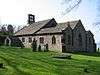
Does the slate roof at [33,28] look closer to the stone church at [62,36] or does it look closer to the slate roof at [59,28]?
the stone church at [62,36]

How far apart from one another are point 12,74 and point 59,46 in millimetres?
30583

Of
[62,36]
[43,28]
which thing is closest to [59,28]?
[62,36]

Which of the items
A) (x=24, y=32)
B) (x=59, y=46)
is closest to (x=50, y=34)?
(x=59, y=46)

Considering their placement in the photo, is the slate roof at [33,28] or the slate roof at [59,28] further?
the slate roof at [33,28]

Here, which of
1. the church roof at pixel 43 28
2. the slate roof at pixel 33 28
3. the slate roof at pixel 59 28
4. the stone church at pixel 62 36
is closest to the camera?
the stone church at pixel 62 36

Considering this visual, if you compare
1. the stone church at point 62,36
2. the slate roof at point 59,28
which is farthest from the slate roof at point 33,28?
the slate roof at point 59,28

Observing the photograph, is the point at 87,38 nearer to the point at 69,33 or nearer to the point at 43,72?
the point at 69,33

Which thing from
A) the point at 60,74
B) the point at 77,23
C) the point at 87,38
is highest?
the point at 77,23

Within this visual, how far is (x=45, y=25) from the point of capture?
5600 centimetres

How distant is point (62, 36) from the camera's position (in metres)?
47.1

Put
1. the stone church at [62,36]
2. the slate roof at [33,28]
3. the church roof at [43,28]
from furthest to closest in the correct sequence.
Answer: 1. the slate roof at [33,28]
2. the church roof at [43,28]
3. the stone church at [62,36]

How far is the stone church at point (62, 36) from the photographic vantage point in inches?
1881

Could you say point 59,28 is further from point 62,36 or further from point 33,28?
point 33,28

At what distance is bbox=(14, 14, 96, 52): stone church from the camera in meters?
47.8
